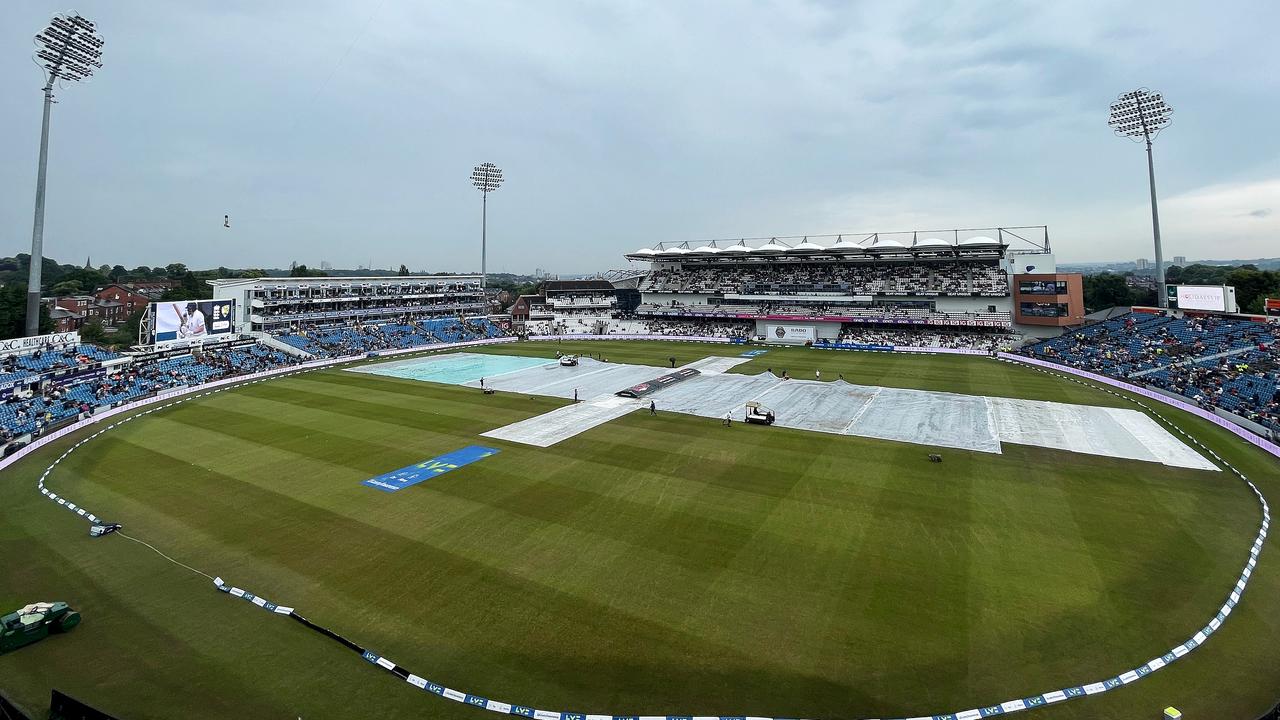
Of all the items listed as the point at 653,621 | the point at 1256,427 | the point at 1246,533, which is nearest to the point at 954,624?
the point at 653,621

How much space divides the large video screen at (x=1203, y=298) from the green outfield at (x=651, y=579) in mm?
35870

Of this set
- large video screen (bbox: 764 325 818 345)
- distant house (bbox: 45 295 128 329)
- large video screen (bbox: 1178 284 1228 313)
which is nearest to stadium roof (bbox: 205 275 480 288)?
distant house (bbox: 45 295 128 329)

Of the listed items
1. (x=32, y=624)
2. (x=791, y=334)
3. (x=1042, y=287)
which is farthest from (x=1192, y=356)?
(x=32, y=624)

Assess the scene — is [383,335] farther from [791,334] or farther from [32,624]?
[32,624]

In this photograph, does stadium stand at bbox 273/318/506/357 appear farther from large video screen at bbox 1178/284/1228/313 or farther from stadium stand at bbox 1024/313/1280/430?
large video screen at bbox 1178/284/1228/313

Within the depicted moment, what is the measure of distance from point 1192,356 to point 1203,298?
42.1ft

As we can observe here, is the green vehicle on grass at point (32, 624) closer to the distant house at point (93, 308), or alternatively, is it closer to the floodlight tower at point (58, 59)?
the floodlight tower at point (58, 59)

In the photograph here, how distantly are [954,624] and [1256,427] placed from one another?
28.7 m

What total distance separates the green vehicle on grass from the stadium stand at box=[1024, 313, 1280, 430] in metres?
46.4

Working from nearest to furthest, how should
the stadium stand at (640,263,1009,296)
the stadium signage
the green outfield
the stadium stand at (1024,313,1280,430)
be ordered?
the green outfield → the stadium stand at (1024,313,1280,430) → the stadium signage → the stadium stand at (640,263,1009,296)

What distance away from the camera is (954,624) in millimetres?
12195

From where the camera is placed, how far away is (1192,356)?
41812 millimetres

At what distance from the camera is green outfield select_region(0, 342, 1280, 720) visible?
10367mm

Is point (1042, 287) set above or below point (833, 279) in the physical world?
below
